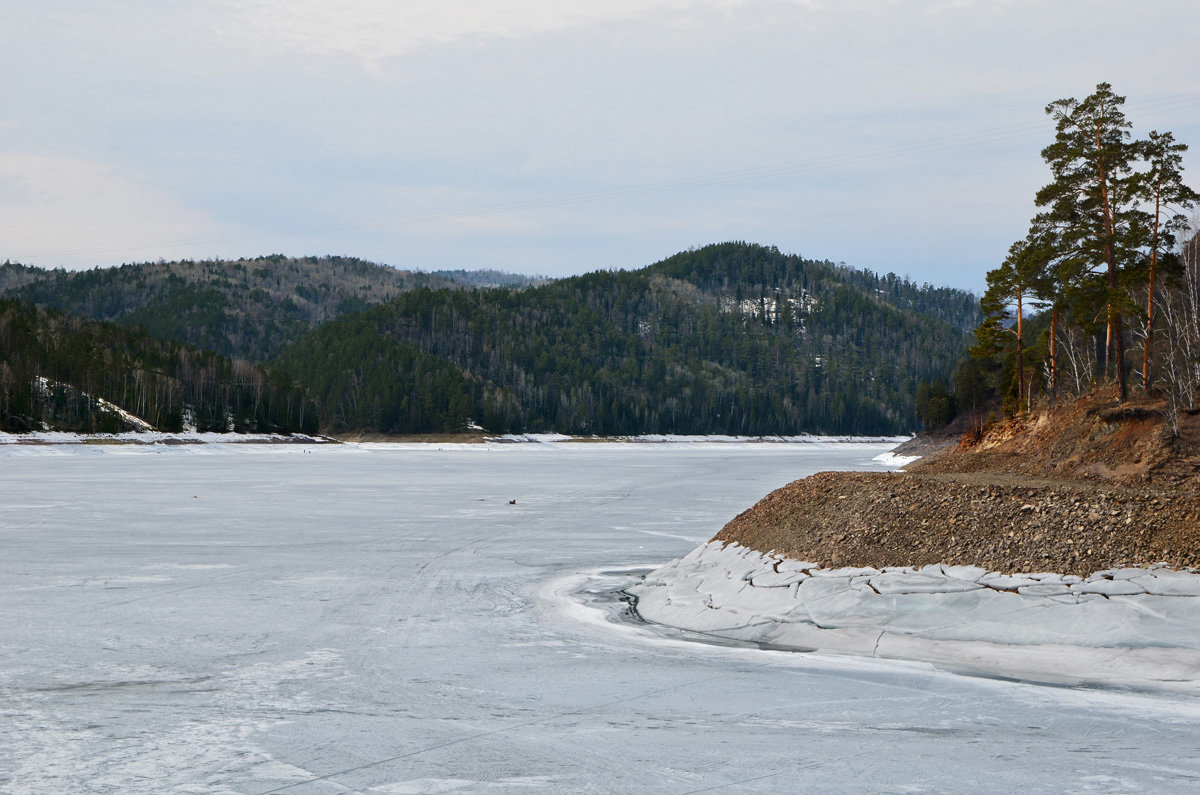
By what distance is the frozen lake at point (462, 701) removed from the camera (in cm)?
621

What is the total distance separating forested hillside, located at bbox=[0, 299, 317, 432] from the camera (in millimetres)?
116875

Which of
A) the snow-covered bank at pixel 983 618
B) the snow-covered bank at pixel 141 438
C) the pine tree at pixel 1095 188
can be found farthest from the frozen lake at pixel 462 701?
the snow-covered bank at pixel 141 438

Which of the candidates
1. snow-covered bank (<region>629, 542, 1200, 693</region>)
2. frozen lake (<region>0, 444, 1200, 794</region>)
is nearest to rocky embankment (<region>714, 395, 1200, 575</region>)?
snow-covered bank (<region>629, 542, 1200, 693</region>)

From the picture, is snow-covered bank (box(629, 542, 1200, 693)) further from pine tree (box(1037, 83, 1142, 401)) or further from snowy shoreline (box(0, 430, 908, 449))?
snowy shoreline (box(0, 430, 908, 449))

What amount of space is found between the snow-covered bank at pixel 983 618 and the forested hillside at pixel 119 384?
116647 millimetres

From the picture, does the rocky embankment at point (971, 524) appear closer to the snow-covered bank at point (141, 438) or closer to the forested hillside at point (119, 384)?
the snow-covered bank at point (141, 438)

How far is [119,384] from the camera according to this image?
13375cm

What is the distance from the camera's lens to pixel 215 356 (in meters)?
154

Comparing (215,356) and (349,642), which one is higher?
(215,356)

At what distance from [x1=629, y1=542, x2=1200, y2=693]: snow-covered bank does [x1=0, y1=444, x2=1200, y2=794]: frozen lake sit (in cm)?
58

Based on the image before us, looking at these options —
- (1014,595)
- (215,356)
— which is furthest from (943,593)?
(215,356)

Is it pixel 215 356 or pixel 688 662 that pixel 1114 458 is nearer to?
pixel 688 662

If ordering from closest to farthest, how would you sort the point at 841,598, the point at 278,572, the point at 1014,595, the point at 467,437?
the point at 1014,595
the point at 841,598
the point at 278,572
the point at 467,437

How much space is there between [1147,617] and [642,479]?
37.3 metres
